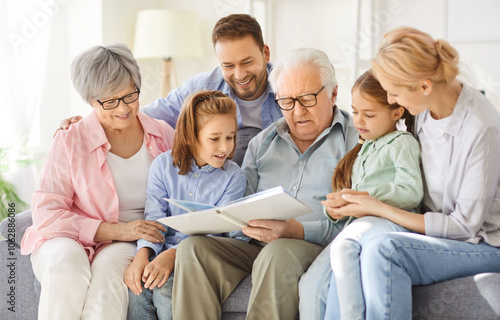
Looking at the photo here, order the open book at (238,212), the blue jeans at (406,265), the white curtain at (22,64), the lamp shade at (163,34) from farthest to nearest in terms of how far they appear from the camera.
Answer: the lamp shade at (163,34)
the white curtain at (22,64)
the open book at (238,212)
the blue jeans at (406,265)

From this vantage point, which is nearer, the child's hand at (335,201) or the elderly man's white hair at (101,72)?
the child's hand at (335,201)

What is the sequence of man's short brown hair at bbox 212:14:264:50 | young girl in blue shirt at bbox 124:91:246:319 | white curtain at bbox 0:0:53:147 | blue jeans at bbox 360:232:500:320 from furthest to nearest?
white curtain at bbox 0:0:53:147 → man's short brown hair at bbox 212:14:264:50 → young girl in blue shirt at bbox 124:91:246:319 → blue jeans at bbox 360:232:500:320

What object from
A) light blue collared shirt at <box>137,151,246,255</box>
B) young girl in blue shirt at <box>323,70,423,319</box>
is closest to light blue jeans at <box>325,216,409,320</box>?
young girl in blue shirt at <box>323,70,423,319</box>

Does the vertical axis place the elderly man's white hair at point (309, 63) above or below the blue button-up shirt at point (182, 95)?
above

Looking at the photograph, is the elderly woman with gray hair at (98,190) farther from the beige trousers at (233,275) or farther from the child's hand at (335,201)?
the child's hand at (335,201)

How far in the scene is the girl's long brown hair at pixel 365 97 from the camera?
1.99m

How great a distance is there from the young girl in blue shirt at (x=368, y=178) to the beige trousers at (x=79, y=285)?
0.70 m

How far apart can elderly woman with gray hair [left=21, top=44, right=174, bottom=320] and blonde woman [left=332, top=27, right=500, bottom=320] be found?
821 millimetres

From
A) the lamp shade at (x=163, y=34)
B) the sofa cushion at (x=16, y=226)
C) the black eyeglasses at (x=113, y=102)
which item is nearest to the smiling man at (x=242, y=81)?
the black eyeglasses at (x=113, y=102)

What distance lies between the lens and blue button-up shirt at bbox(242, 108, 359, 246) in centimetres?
218

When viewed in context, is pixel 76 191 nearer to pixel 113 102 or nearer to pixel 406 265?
pixel 113 102

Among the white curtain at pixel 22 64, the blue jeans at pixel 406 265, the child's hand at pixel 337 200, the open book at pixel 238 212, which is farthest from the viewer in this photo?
the white curtain at pixel 22 64

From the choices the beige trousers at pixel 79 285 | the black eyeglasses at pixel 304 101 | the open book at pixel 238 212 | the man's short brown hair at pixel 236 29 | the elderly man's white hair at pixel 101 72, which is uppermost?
the man's short brown hair at pixel 236 29

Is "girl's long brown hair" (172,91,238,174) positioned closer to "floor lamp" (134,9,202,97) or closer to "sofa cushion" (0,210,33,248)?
"sofa cushion" (0,210,33,248)
